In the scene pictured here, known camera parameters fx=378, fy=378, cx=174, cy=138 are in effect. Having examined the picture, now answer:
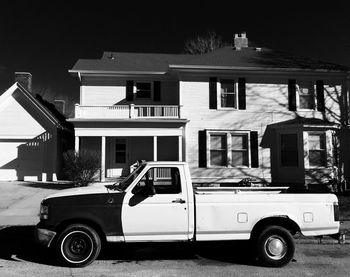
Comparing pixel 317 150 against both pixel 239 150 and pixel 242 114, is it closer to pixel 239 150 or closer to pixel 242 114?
pixel 239 150

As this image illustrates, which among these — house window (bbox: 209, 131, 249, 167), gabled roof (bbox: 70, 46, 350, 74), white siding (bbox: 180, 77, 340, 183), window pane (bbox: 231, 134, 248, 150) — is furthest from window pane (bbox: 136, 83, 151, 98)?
window pane (bbox: 231, 134, 248, 150)

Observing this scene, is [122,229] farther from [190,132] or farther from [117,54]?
[117,54]

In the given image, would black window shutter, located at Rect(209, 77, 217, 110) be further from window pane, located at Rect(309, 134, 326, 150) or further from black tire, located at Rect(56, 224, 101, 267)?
black tire, located at Rect(56, 224, 101, 267)

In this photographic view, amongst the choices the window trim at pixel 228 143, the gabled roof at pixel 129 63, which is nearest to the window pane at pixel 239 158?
the window trim at pixel 228 143

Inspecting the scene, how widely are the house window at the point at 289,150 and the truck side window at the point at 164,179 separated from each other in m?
13.1

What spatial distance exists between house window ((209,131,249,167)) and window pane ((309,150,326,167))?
307 cm

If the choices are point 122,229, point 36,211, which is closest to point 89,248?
point 122,229

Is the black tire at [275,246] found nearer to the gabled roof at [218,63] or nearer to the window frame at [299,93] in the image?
the gabled roof at [218,63]

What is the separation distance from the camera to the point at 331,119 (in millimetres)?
19906

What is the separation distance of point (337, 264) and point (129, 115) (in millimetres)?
14032

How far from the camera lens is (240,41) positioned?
2306 centimetres

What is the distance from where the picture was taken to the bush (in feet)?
57.2

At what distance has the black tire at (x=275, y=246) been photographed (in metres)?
6.52

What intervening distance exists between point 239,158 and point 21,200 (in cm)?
1046
